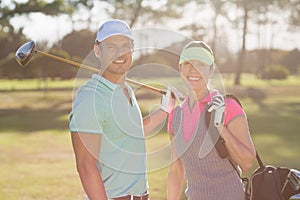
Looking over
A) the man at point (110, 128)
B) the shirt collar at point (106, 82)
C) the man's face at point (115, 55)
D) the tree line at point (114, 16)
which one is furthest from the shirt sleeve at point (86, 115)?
the tree line at point (114, 16)

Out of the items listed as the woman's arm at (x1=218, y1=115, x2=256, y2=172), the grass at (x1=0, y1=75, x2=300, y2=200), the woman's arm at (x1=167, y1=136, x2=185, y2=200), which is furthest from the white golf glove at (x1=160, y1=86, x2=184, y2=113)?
the woman's arm at (x1=218, y1=115, x2=256, y2=172)

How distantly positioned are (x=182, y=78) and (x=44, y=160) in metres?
10.2

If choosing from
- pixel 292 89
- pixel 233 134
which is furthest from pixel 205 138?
pixel 292 89

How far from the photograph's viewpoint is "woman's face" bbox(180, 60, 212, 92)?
3.42 meters

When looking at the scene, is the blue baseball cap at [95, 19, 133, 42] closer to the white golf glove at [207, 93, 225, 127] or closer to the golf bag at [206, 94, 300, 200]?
the white golf glove at [207, 93, 225, 127]

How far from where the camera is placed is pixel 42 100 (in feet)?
127

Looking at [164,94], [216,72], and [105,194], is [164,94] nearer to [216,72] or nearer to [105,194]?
[216,72]

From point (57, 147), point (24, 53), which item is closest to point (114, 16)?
point (57, 147)

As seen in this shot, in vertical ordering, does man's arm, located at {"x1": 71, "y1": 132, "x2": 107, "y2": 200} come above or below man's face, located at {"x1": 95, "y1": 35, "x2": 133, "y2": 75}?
below

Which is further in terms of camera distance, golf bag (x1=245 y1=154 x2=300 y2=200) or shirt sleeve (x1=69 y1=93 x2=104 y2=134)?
golf bag (x1=245 y1=154 x2=300 y2=200)

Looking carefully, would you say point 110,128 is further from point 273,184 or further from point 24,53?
point 24,53

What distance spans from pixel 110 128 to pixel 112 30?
0.53 m

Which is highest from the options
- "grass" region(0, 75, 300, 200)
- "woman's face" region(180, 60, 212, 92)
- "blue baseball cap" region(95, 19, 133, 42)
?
"blue baseball cap" region(95, 19, 133, 42)

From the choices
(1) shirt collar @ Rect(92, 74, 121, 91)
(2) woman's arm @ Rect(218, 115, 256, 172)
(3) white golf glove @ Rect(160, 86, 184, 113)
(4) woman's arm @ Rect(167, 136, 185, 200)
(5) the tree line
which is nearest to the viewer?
(1) shirt collar @ Rect(92, 74, 121, 91)
